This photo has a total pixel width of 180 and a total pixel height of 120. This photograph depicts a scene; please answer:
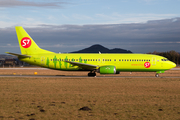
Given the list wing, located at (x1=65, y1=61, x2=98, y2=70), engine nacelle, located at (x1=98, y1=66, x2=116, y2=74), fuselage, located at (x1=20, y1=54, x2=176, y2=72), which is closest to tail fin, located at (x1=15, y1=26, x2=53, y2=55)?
fuselage, located at (x1=20, y1=54, x2=176, y2=72)

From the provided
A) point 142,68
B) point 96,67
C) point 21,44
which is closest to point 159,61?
point 142,68

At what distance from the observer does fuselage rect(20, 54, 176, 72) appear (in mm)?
43250

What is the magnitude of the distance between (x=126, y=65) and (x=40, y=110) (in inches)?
1209

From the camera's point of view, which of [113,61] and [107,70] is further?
[113,61]

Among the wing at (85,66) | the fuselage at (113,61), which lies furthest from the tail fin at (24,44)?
the wing at (85,66)

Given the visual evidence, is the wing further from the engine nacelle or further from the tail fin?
the tail fin

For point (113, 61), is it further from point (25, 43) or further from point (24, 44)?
point (24, 44)

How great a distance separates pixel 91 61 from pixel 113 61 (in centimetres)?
414

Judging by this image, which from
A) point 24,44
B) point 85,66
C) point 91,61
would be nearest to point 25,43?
point 24,44

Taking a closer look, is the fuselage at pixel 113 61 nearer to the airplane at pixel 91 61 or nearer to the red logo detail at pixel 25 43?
the airplane at pixel 91 61

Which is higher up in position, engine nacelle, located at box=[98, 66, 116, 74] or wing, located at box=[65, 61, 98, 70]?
wing, located at box=[65, 61, 98, 70]

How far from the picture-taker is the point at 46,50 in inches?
1871

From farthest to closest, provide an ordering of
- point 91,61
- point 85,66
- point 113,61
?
1. point 91,61
2. point 113,61
3. point 85,66

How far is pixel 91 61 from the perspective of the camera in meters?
44.6
